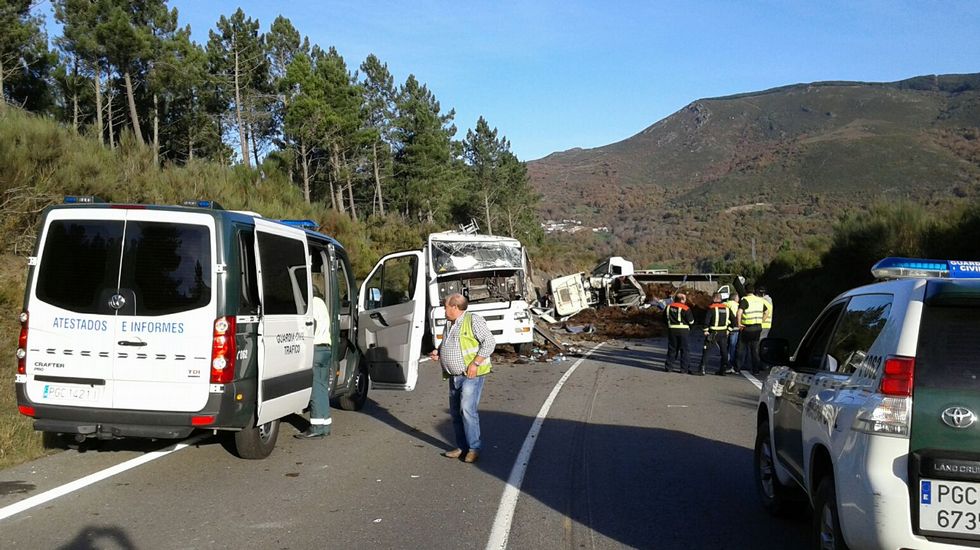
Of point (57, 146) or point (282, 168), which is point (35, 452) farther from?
point (282, 168)

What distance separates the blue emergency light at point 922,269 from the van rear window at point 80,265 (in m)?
5.88

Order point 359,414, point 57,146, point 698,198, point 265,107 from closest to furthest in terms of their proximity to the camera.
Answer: point 359,414
point 57,146
point 265,107
point 698,198

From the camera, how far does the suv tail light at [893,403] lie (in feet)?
12.2

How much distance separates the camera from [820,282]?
101ft

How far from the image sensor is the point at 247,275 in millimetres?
7316

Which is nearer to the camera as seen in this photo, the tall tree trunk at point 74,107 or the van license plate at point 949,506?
the van license plate at point 949,506

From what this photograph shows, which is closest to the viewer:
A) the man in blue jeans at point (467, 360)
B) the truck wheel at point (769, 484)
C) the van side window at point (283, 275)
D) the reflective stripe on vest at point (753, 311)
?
the truck wheel at point (769, 484)

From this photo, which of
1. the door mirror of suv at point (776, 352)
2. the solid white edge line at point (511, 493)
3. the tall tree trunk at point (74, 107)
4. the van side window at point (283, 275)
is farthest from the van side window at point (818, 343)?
the tall tree trunk at point (74, 107)

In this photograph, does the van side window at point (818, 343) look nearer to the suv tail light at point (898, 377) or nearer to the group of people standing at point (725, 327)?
the suv tail light at point (898, 377)

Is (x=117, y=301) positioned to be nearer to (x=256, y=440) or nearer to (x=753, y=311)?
(x=256, y=440)

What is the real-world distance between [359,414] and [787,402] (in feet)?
22.1

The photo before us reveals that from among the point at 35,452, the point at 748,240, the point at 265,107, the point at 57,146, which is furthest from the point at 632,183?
the point at 35,452

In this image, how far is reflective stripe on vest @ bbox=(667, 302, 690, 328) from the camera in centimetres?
1669

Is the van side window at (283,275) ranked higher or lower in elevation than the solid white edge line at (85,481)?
higher
